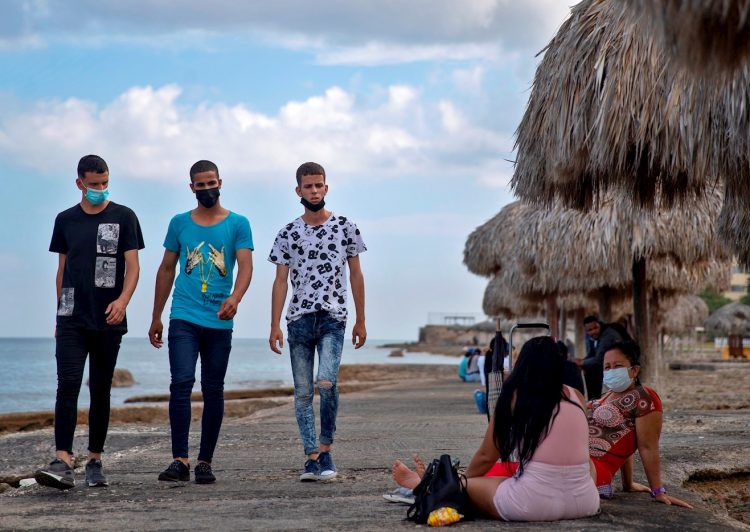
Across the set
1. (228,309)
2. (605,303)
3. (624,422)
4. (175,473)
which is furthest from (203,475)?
(605,303)

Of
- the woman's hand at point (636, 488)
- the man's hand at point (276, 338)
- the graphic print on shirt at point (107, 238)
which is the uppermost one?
the graphic print on shirt at point (107, 238)

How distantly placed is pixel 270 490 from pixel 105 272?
1.67 metres

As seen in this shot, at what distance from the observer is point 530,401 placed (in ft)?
15.9

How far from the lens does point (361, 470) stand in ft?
23.6

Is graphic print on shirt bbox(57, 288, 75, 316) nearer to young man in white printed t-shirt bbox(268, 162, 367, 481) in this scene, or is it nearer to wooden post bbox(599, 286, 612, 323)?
young man in white printed t-shirt bbox(268, 162, 367, 481)

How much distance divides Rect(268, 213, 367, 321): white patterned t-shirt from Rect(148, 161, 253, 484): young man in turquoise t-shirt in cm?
30

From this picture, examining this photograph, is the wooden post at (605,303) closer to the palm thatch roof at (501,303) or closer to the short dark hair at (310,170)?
the palm thatch roof at (501,303)

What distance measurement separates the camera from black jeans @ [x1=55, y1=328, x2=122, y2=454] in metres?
6.09

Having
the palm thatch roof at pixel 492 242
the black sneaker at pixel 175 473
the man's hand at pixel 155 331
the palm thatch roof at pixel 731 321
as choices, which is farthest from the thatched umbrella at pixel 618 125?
the palm thatch roof at pixel 731 321

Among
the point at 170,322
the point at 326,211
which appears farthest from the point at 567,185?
the point at 170,322

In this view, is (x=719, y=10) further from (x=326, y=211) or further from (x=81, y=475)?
(x=81, y=475)

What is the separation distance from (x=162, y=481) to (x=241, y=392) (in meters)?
23.2

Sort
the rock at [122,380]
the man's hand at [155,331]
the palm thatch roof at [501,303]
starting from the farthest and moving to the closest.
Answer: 1. the rock at [122,380]
2. the palm thatch roof at [501,303]
3. the man's hand at [155,331]

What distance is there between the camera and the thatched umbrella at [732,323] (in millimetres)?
54188
